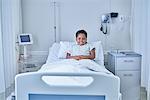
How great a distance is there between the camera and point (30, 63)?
13.4 feet

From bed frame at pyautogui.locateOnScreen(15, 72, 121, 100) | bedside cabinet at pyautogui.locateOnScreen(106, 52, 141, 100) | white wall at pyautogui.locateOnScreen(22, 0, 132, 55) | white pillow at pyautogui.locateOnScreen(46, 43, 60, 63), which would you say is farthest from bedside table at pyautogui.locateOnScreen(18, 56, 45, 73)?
bed frame at pyautogui.locateOnScreen(15, 72, 121, 100)

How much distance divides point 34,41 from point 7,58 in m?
0.59

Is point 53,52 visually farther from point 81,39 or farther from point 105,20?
point 105,20

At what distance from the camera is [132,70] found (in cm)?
342

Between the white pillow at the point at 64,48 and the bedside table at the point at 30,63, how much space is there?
1.76 feet

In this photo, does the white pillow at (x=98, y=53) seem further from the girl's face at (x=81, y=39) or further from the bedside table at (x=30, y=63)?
the bedside table at (x=30, y=63)

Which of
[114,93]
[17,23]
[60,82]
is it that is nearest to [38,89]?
[60,82]

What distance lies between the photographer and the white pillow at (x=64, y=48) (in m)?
3.72

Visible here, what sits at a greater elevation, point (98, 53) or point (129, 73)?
point (98, 53)

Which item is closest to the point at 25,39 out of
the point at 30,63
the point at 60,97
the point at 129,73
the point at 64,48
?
the point at 30,63

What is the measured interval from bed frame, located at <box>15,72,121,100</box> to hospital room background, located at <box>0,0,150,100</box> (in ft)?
8.80

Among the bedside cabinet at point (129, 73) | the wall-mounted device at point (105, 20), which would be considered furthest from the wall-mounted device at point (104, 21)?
the bedside cabinet at point (129, 73)

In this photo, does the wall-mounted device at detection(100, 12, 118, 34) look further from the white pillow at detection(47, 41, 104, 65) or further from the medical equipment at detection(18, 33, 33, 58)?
the medical equipment at detection(18, 33, 33, 58)

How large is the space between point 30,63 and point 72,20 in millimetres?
1025
